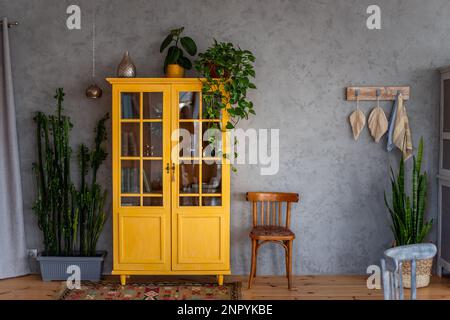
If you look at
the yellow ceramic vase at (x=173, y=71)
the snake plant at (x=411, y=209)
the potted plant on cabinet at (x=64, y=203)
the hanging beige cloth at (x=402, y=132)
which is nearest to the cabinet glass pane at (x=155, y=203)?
the potted plant on cabinet at (x=64, y=203)

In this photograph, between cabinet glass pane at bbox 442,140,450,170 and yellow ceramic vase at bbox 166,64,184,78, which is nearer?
yellow ceramic vase at bbox 166,64,184,78

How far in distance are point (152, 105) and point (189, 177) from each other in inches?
26.3

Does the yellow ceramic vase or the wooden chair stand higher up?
the yellow ceramic vase

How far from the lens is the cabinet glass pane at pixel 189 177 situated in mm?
4949

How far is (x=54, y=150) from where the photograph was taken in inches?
208

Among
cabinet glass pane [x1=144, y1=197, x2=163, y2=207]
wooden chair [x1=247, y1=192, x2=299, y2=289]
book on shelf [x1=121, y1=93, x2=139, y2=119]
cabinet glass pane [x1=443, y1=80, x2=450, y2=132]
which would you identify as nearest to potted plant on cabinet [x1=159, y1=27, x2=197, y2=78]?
book on shelf [x1=121, y1=93, x2=139, y2=119]

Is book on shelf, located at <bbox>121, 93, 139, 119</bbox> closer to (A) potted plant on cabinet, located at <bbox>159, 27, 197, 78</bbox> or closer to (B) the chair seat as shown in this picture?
(A) potted plant on cabinet, located at <bbox>159, 27, 197, 78</bbox>

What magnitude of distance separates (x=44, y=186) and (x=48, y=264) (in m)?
0.68

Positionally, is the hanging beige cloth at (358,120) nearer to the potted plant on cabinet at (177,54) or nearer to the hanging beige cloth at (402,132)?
the hanging beige cloth at (402,132)

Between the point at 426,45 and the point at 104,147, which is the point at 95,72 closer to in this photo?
the point at 104,147

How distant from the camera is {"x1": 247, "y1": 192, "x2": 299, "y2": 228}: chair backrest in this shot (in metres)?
5.18

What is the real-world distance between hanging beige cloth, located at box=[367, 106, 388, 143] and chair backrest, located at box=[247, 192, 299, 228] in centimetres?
90
